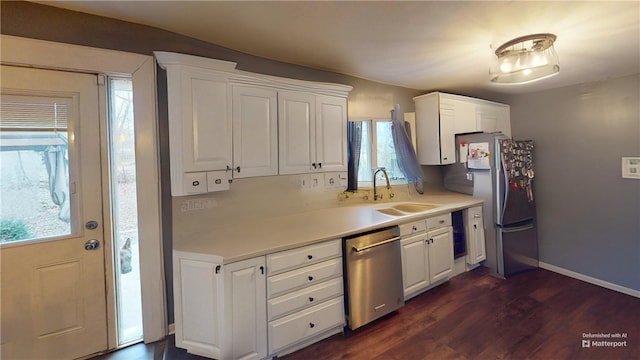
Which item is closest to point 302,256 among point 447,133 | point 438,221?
point 438,221

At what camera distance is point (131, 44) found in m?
1.94

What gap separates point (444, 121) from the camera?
11.3 ft

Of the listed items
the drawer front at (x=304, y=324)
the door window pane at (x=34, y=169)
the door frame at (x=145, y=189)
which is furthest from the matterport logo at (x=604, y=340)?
the door window pane at (x=34, y=169)

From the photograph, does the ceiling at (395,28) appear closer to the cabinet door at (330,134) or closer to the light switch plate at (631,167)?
the cabinet door at (330,134)

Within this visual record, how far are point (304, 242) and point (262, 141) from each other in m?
0.92

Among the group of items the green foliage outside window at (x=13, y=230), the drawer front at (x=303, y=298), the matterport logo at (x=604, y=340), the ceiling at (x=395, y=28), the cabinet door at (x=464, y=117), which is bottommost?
the matterport logo at (x=604, y=340)

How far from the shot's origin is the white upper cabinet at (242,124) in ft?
6.19

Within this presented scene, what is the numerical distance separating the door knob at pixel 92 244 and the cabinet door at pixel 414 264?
2.43 m

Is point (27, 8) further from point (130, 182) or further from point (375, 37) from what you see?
point (375, 37)

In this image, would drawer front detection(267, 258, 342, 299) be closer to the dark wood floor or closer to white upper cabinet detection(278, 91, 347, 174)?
the dark wood floor

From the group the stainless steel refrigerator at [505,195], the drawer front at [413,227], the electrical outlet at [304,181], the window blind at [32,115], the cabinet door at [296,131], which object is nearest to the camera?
the window blind at [32,115]

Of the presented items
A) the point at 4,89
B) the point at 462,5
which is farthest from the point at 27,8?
the point at 462,5

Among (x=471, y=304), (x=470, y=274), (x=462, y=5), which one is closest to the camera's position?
(x=462, y=5)

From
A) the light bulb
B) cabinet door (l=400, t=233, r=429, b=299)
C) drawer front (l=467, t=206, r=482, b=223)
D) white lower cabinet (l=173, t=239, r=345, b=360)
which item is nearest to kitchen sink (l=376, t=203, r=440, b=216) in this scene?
cabinet door (l=400, t=233, r=429, b=299)
